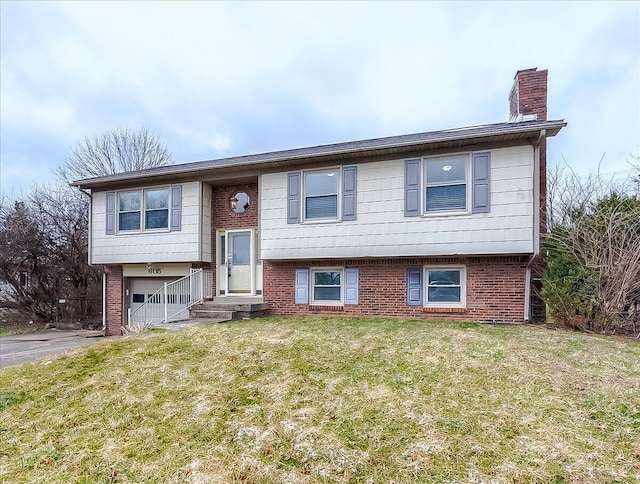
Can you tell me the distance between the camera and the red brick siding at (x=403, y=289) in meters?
7.89

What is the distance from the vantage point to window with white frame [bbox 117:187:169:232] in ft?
34.8

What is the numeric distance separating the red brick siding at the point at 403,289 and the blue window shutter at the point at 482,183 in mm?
1224

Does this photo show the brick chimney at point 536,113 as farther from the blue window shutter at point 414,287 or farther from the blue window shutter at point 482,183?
the blue window shutter at point 414,287

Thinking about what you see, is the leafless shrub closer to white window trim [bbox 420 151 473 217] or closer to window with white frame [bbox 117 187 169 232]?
white window trim [bbox 420 151 473 217]

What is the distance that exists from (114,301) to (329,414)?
1076 cm

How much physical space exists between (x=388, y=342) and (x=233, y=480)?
12.0ft

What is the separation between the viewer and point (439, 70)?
15.1 metres

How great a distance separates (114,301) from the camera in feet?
37.9

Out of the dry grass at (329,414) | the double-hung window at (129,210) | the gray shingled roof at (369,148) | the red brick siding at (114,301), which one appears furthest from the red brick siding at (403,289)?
the red brick siding at (114,301)

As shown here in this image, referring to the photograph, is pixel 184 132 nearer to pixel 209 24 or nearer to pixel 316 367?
pixel 209 24

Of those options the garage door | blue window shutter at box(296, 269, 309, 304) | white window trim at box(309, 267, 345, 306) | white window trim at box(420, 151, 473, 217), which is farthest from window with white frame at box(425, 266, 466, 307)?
the garage door

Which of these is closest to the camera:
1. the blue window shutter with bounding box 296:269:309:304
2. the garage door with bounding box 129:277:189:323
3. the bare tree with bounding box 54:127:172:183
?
the blue window shutter with bounding box 296:269:309:304

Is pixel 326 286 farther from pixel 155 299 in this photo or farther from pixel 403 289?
pixel 155 299

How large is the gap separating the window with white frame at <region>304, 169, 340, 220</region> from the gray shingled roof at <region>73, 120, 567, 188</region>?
413mm
